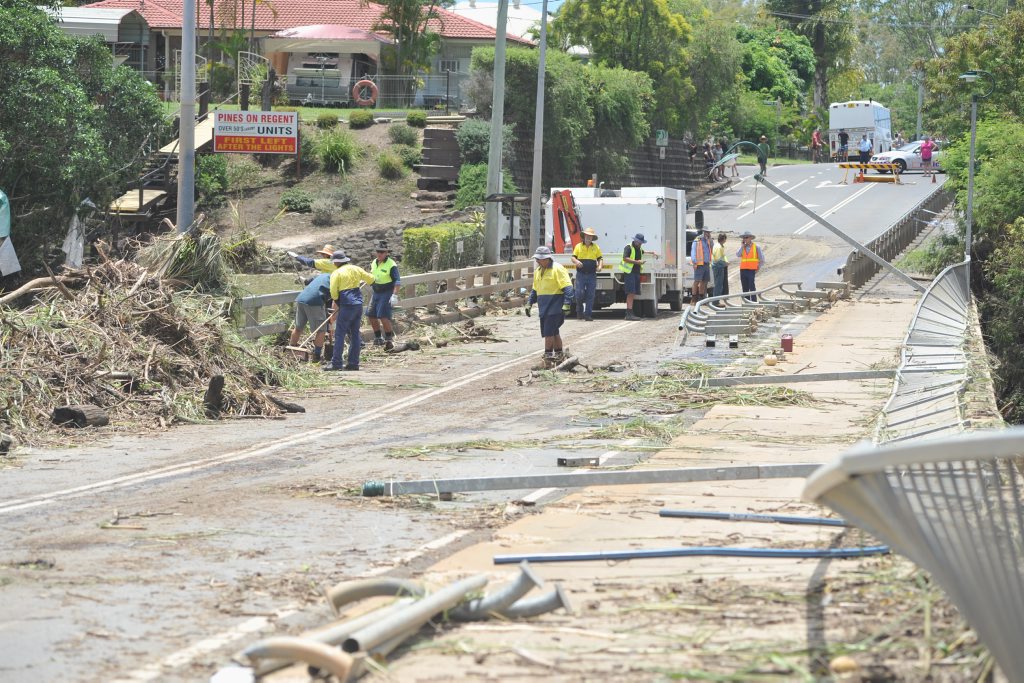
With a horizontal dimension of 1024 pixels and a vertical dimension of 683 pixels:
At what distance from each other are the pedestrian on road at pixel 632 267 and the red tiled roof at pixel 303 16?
3407 cm

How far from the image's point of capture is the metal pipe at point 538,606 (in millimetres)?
6531

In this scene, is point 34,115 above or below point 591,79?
below

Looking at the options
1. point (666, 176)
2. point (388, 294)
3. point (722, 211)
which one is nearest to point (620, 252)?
point (388, 294)

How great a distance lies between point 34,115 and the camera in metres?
24.9

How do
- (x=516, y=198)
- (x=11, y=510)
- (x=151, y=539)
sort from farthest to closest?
(x=516, y=198) → (x=11, y=510) → (x=151, y=539)

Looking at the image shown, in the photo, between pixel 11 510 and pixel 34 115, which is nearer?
pixel 11 510

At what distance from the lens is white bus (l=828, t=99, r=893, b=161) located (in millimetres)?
71812

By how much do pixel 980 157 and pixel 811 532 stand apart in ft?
110

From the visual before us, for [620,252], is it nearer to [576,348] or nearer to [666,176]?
[576,348]

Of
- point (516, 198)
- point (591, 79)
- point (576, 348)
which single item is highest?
point (591, 79)

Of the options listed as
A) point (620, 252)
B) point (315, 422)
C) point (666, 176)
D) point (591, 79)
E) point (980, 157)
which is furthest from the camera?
point (666, 176)

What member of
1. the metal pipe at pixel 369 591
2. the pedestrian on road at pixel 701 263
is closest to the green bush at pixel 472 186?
the pedestrian on road at pixel 701 263

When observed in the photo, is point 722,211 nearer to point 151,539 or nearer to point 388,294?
point 388,294

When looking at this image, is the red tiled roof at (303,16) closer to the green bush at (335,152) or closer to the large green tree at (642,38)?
the large green tree at (642,38)
